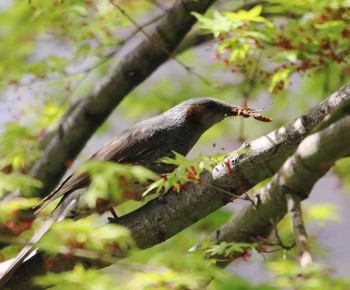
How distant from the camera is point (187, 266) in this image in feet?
10.2

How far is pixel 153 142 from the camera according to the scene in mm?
4477

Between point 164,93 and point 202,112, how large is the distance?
2.10 metres

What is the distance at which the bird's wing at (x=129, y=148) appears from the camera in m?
4.32

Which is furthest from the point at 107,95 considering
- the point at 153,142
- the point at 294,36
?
the point at 294,36

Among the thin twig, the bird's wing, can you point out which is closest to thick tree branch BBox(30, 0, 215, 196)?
the bird's wing

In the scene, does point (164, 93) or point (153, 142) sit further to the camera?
point (164, 93)

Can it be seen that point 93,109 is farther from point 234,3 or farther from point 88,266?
point 88,266

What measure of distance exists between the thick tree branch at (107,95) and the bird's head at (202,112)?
22.5 inches

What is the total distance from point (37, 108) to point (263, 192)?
3296 millimetres

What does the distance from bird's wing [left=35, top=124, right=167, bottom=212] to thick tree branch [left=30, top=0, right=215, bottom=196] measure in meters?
0.74

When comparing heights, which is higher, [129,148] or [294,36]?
[294,36]

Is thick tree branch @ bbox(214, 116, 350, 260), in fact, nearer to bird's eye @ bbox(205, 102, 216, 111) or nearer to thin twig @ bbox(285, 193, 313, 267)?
thin twig @ bbox(285, 193, 313, 267)

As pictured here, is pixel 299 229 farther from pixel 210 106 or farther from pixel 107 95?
pixel 107 95

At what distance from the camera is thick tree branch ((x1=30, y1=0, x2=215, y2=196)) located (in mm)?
5059
